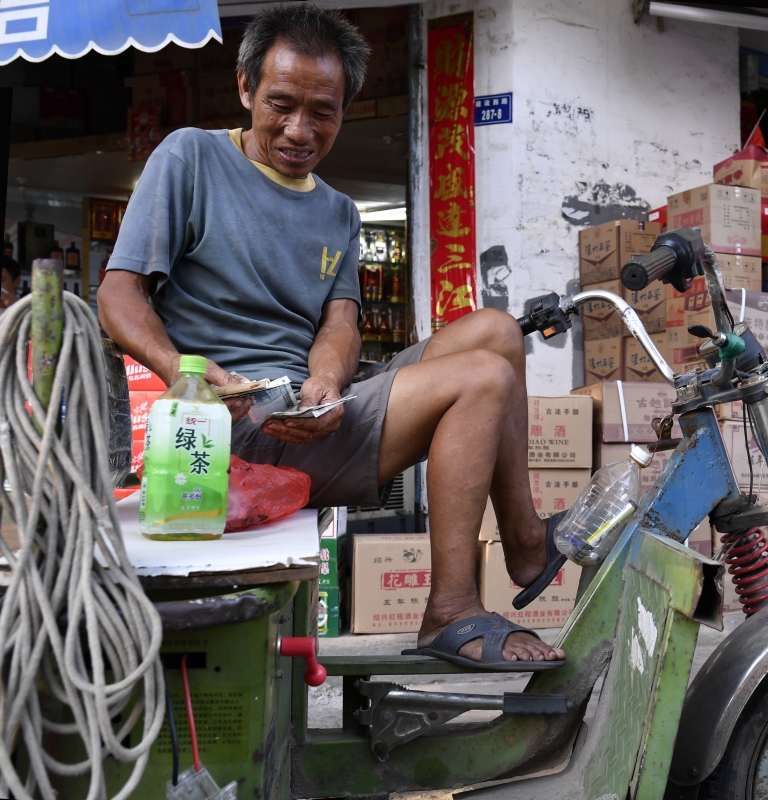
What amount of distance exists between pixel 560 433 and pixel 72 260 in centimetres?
484

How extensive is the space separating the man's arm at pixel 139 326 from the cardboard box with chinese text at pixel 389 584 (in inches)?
73.0

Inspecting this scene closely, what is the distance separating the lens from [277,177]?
5.88 feet

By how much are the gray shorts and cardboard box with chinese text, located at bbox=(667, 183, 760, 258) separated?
8.57ft

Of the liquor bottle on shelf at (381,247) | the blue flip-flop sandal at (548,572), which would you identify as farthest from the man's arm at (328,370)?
the liquor bottle on shelf at (381,247)

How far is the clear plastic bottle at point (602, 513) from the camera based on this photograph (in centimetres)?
157

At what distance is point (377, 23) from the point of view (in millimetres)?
4738

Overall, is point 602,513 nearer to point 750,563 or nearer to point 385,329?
point 750,563

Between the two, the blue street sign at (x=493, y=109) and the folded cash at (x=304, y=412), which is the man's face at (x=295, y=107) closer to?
the folded cash at (x=304, y=412)

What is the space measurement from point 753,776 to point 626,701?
0.91ft

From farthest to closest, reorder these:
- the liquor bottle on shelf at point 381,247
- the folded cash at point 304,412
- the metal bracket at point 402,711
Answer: the liquor bottle on shelf at point 381,247
the metal bracket at point 402,711
the folded cash at point 304,412

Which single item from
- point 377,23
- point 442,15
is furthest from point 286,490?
point 377,23

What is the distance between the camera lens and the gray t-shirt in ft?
5.18

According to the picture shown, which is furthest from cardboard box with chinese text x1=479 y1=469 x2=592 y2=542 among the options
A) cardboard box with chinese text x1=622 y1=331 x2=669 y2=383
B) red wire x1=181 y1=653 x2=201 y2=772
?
red wire x1=181 y1=653 x2=201 y2=772

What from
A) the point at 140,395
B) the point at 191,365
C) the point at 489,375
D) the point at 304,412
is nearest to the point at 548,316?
the point at 489,375
